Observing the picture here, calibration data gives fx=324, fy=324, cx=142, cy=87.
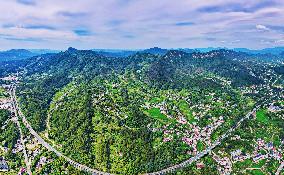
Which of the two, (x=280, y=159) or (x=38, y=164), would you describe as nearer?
(x=38, y=164)

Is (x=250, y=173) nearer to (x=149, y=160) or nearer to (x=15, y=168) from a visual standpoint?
(x=149, y=160)

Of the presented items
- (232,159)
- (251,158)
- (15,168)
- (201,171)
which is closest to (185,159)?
(201,171)

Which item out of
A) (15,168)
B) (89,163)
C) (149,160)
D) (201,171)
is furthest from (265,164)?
(15,168)

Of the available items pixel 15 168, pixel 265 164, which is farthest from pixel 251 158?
pixel 15 168

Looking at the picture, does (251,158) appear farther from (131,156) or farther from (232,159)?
(131,156)

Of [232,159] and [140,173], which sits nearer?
[140,173]

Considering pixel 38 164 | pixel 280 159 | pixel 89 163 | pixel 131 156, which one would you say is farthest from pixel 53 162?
pixel 280 159

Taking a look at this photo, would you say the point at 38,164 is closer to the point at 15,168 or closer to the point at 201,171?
the point at 15,168
